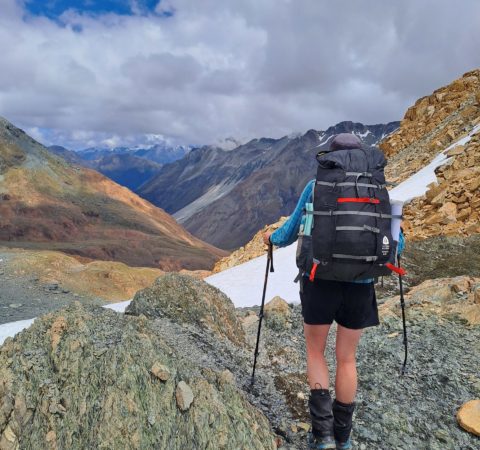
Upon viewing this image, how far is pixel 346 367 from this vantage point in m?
5.12

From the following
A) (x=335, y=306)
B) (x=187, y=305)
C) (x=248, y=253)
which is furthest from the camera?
(x=248, y=253)

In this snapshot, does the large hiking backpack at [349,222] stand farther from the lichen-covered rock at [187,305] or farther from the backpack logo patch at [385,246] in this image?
the lichen-covered rock at [187,305]

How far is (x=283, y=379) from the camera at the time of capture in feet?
23.8

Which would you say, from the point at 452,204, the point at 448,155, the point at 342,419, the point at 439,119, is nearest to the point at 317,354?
the point at 342,419

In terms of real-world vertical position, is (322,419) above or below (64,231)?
below

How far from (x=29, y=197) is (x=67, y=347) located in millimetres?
206591

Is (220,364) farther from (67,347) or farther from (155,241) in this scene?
(155,241)

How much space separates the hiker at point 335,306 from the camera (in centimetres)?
475

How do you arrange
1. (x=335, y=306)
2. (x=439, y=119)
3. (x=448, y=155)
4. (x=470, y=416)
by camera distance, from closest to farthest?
(x=335, y=306) < (x=470, y=416) < (x=448, y=155) < (x=439, y=119)

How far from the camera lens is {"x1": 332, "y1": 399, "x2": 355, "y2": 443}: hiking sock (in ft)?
16.8

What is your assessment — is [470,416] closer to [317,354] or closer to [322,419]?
[322,419]

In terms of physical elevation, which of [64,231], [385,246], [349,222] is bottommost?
[385,246]

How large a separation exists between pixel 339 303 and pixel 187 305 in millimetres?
4537

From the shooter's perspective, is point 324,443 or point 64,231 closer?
point 324,443
